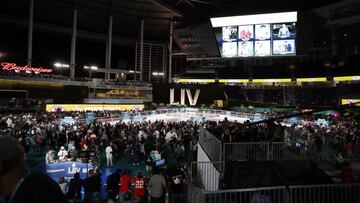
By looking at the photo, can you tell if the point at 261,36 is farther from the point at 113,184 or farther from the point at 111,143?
the point at 113,184

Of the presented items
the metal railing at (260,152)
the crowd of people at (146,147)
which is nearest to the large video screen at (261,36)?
the crowd of people at (146,147)

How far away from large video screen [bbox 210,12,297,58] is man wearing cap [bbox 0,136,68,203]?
3244 cm

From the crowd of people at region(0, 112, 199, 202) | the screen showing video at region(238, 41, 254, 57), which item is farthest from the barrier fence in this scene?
the screen showing video at region(238, 41, 254, 57)

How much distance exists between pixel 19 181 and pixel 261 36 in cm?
3380

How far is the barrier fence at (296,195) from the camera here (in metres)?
5.91

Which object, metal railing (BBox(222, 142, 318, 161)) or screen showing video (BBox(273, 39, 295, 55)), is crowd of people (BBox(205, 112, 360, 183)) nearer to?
metal railing (BBox(222, 142, 318, 161))

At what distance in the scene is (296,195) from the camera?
5934 mm

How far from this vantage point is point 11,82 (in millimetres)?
43156

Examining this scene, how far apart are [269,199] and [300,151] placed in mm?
5129

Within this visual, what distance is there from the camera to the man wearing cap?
67.8 inches

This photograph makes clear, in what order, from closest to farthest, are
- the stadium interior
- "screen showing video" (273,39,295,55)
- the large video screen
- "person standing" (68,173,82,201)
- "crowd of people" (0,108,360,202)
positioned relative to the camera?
the stadium interior, "person standing" (68,173,82,201), "crowd of people" (0,108,360,202), "screen showing video" (273,39,295,55), the large video screen

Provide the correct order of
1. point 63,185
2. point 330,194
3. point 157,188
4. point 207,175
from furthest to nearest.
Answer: point 207,175 → point 63,185 → point 157,188 → point 330,194

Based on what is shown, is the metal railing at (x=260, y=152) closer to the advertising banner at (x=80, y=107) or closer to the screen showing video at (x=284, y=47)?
the screen showing video at (x=284, y=47)

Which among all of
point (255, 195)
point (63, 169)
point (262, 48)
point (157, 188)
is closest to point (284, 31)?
point (262, 48)
